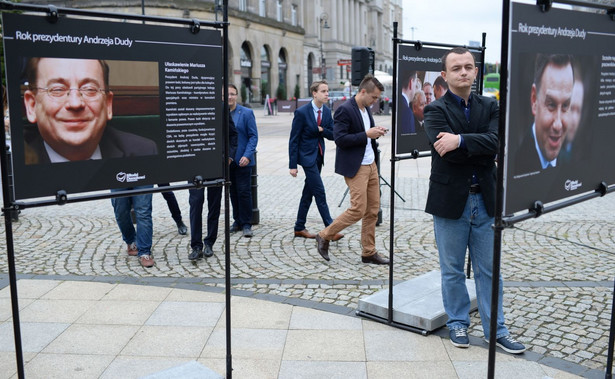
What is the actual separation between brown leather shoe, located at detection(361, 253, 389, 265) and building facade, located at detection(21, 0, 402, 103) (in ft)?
83.2

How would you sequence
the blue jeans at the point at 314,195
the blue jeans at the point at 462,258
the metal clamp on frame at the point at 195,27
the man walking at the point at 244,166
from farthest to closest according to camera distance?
the man walking at the point at 244,166 < the blue jeans at the point at 314,195 < the blue jeans at the point at 462,258 < the metal clamp on frame at the point at 195,27

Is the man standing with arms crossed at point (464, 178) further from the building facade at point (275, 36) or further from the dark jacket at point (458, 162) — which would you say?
the building facade at point (275, 36)

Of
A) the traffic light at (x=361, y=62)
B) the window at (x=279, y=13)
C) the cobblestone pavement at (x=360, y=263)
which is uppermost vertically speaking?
the window at (x=279, y=13)

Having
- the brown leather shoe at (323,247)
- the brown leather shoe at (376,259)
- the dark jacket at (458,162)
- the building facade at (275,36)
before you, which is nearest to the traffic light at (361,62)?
the brown leather shoe at (323,247)

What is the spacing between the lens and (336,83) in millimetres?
81562

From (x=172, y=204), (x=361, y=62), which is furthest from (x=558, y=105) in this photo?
(x=361, y=62)

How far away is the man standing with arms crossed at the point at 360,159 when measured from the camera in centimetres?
632

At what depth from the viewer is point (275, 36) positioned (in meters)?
59.6

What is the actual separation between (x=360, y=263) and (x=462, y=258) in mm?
2406

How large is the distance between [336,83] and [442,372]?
260 ft

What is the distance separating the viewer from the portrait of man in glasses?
282 centimetres

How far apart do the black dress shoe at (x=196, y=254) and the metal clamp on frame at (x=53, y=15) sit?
13.9 feet

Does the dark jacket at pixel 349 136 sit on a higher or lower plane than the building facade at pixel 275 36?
lower

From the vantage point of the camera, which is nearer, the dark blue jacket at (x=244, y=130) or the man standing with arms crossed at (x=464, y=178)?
the man standing with arms crossed at (x=464, y=178)
